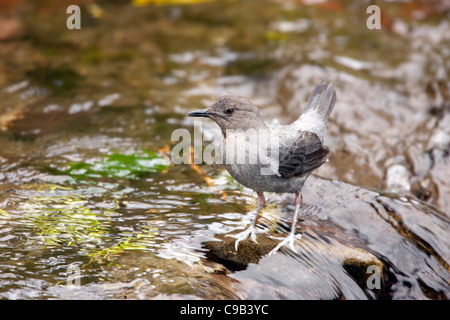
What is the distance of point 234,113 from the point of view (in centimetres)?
443

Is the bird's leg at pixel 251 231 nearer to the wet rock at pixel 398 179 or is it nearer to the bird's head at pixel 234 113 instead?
the bird's head at pixel 234 113

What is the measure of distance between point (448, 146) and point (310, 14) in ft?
15.6

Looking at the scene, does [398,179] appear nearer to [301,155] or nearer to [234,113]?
[301,155]

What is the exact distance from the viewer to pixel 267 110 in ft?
26.2

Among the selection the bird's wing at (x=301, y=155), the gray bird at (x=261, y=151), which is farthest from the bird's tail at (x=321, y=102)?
the gray bird at (x=261, y=151)

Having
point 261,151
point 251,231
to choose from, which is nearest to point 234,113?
point 261,151

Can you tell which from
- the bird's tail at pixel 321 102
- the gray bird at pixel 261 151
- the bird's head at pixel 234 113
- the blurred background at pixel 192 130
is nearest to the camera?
the blurred background at pixel 192 130

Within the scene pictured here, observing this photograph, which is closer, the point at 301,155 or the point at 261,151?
the point at 261,151

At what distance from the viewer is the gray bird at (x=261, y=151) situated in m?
4.25

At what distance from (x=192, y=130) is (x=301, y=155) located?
8.55 ft

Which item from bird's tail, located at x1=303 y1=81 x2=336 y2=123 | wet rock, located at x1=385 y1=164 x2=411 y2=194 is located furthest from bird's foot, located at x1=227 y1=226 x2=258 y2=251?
wet rock, located at x1=385 y1=164 x2=411 y2=194

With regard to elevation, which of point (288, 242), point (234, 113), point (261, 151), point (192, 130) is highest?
point (234, 113)
